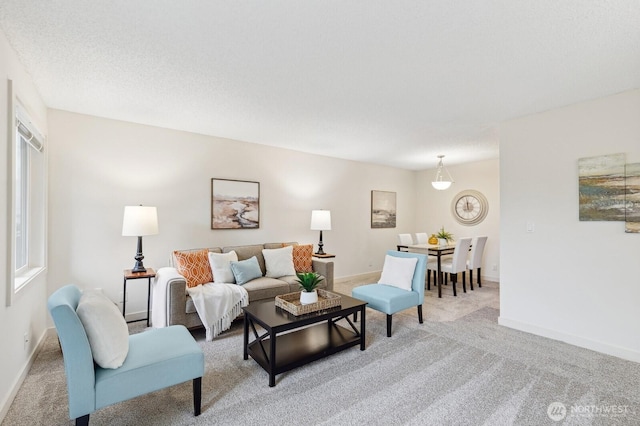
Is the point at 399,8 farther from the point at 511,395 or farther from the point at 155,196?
the point at 155,196

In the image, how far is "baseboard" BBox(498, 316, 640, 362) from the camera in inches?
109

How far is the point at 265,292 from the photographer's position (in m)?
3.60

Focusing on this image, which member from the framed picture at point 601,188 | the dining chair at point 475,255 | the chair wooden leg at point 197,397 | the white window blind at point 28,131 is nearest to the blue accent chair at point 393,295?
the framed picture at point 601,188

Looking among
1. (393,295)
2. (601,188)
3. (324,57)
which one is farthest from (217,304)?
(601,188)

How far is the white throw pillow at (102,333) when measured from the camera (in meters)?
1.67

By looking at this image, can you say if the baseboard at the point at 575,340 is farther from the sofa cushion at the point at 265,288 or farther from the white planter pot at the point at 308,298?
the sofa cushion at the point at 265,288

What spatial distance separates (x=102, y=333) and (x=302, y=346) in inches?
63.2

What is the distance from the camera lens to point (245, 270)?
374cm

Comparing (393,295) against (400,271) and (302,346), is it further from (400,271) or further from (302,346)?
(302,346)

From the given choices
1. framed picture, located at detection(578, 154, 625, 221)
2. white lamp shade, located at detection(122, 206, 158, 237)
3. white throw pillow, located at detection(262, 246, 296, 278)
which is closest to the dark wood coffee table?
white throw pillow, located at detection(262, 246, 296, 278)

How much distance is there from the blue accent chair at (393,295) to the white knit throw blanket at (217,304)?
1.37 meters

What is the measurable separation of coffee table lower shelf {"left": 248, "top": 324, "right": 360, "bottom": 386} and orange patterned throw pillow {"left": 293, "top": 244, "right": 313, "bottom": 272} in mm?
1288

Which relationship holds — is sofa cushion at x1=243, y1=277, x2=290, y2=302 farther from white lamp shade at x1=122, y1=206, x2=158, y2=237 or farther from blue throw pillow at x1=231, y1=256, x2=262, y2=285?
white lamp shade at x1=122, y1=206, x2=158, y2=237

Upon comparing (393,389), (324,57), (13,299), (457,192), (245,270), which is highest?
(324,57)
